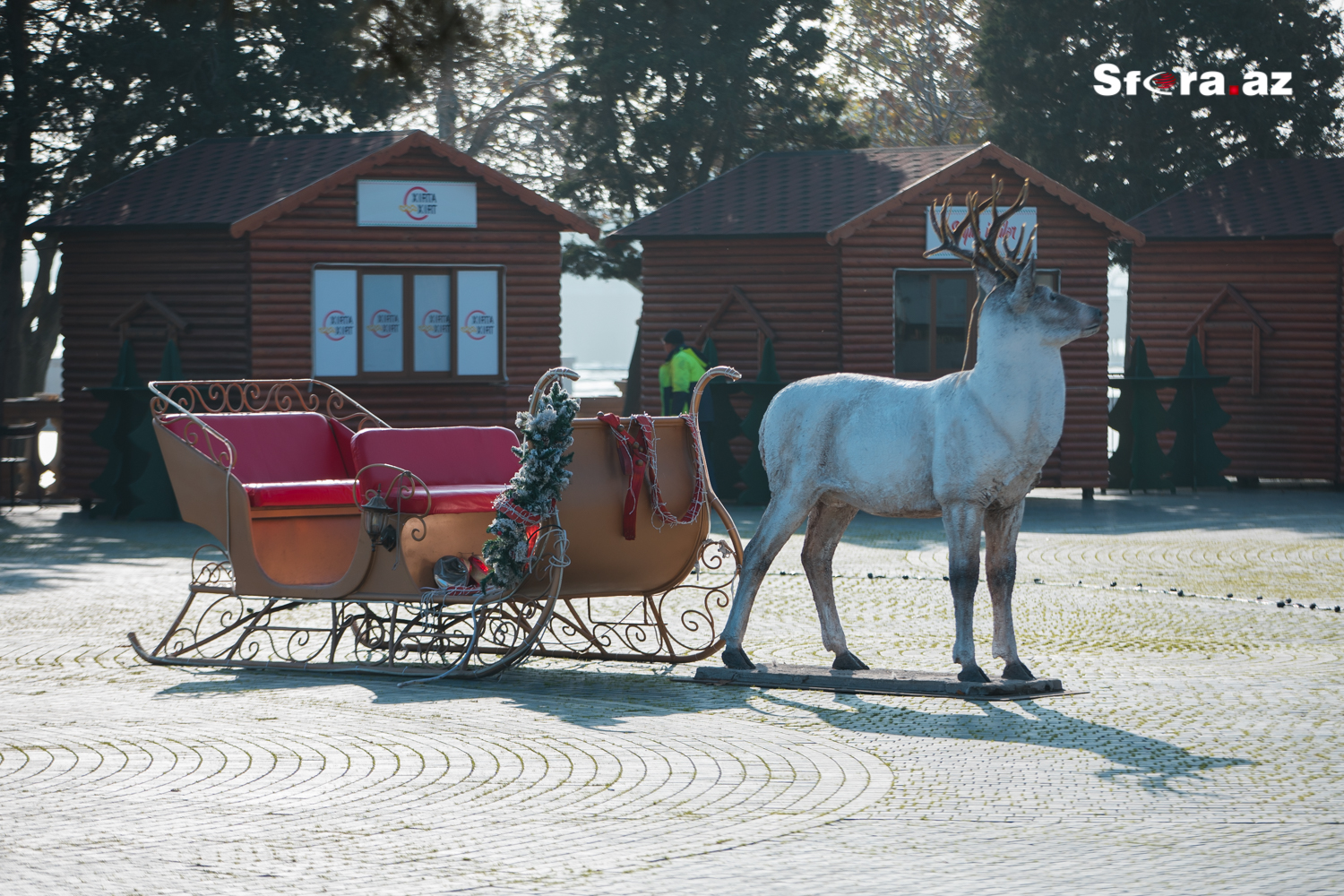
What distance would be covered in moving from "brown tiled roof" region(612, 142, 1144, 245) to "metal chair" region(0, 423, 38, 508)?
8.14m

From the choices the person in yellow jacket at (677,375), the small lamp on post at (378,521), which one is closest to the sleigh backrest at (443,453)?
the small lamp on post at (378,521)

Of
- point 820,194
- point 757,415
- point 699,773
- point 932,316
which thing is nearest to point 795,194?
point 820,194

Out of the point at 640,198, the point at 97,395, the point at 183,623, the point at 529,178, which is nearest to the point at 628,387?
the point at 640,198

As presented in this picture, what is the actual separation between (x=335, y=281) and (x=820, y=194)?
6929mm

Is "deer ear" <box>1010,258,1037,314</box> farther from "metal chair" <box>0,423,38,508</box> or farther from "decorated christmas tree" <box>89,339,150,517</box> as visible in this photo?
"metal chair" <box>0,423,38,508</box>

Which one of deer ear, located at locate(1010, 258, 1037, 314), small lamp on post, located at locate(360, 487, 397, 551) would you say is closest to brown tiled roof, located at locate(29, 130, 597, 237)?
small lamp on post, located at locate(360, 487, 397, 551)

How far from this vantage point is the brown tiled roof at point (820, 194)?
22594 millimetres

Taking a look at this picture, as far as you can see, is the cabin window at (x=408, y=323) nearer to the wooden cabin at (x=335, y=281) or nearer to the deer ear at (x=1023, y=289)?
the wooden cabin at (x=335, y=281)

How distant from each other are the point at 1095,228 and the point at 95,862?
1946cm

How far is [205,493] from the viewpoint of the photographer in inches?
386

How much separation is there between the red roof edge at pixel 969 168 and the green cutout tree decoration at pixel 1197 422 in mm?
2276

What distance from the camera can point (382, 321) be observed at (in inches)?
867

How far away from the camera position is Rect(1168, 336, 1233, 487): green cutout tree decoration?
2402 cm

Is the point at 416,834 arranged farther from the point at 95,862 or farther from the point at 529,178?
the point at 529,178
